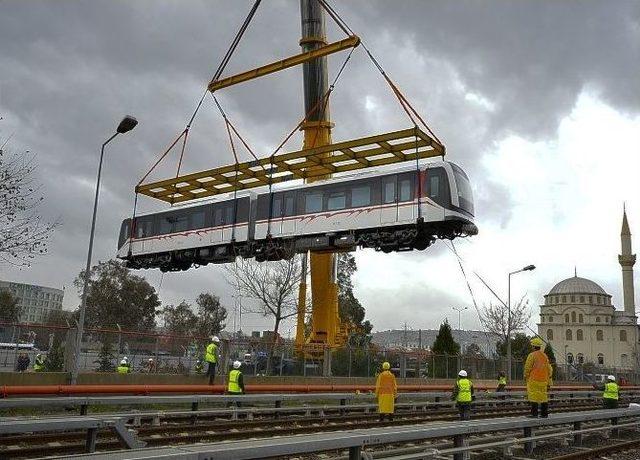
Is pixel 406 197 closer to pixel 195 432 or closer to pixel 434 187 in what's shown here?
pixel 434 187

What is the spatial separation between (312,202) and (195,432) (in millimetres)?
12022

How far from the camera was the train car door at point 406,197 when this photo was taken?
21188 millimetres

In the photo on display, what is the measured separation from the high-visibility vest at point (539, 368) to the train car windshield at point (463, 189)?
9.65 meters

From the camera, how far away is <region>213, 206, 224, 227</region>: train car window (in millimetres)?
26734

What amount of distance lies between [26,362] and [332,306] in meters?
11.6

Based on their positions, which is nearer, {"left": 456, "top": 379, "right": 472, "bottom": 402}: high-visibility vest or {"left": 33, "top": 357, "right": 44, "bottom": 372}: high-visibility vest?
{"left": 456, "top": 379, "right": 472, "bottom": 402}: high-visibility vest

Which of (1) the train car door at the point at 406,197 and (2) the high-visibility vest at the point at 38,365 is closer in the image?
(2) the high-visibility vest at the point at 38,365

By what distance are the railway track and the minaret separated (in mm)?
99653

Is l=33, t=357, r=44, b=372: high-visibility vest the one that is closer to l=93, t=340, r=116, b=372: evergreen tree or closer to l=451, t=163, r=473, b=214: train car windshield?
l=93, t=340, r=116, b=372: evergreen tree

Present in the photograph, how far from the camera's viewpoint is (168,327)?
76.2m

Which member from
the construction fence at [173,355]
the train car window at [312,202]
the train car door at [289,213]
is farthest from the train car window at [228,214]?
the construction fence at [173,355]

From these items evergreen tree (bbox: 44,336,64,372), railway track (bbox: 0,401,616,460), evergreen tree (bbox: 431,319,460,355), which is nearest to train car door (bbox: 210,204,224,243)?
evergreen tree (bbox: 44,336,64,372)

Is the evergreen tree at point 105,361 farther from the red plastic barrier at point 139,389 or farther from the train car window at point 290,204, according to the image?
the train car window at point 290,204

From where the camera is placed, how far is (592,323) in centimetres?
11419
